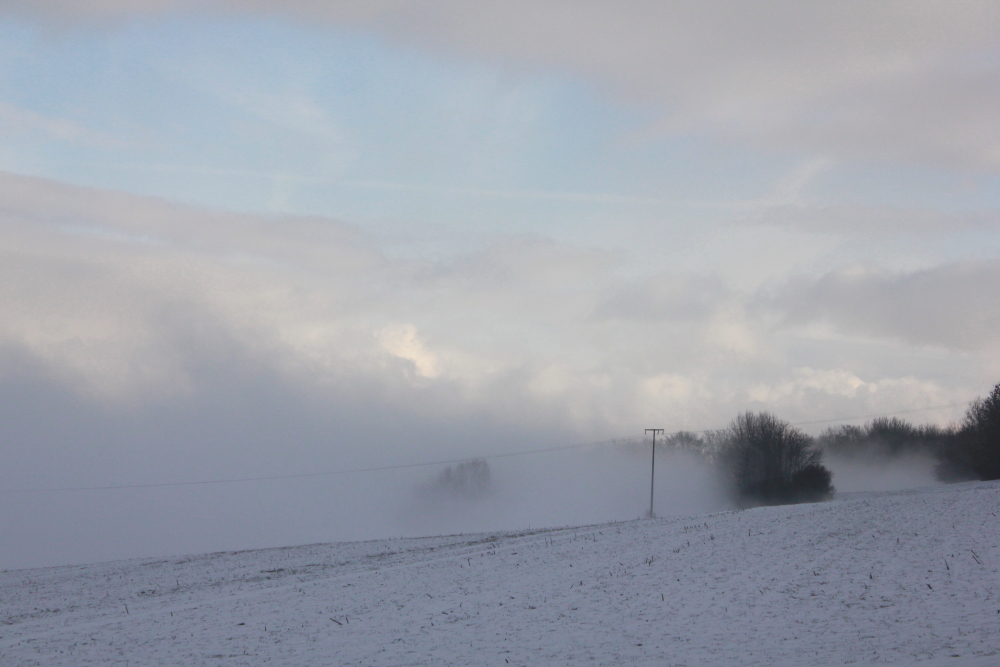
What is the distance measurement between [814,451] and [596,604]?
95.7 m

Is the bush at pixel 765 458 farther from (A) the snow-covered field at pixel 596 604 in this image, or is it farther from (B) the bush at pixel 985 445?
(A) the snow-covered field at pixel 596 604

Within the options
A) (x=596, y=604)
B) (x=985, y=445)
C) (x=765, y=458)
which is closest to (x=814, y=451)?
(x=765, y=458)

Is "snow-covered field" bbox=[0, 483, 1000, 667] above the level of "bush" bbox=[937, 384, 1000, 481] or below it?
below

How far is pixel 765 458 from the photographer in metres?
109

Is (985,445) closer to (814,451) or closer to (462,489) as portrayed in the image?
(814,451)

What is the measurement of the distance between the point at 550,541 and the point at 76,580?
22.8m

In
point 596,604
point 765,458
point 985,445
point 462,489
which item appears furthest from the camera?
point 462,489

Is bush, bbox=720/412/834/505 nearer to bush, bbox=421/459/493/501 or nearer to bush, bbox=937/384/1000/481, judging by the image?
bush, bbox=937/384/1000/481

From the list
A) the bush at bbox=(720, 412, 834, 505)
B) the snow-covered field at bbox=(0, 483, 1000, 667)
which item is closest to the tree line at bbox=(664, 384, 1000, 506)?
the bush at bbox=(720, 412, 834, 505)

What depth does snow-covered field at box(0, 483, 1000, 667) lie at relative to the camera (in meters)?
17.8

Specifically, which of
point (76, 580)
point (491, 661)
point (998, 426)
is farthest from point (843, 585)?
point (998, 426)

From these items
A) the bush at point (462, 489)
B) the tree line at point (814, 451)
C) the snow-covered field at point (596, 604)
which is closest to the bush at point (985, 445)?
the tree line at point (814, 451)

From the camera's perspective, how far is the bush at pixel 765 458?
95.7m

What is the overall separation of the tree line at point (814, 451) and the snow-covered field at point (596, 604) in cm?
4895
